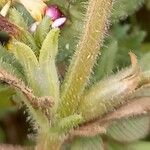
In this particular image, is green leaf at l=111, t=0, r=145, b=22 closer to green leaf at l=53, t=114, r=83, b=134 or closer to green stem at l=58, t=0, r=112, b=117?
green stem at l=58, t=0, r=112, b=117

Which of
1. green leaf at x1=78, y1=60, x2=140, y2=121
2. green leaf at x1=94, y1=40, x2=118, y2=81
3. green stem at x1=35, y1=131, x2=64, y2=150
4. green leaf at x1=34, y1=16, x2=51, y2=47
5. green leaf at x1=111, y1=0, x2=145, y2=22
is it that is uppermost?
green leaf at x1=111, y1=0, x2=145, y2=22

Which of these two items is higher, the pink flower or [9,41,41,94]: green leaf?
the pink flower

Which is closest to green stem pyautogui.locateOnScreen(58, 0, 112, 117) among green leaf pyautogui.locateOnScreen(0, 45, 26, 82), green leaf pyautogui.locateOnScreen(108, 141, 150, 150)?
green leaf pyautogui.locateOnScreen(0, 45, 26, 82)

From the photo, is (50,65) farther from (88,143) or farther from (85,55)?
(88,143)

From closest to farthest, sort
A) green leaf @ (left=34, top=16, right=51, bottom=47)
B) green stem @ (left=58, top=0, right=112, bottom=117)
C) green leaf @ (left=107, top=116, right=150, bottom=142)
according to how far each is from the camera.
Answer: green stem @ (left=58, top=0, right=112, bottom=117) → green leaf @ (left=34, top=16, right=51, bottom=47) → green leaf @ (left=107, top=116, right=150, bottom=142)

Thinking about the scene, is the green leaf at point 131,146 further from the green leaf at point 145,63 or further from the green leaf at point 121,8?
the green leaf at point 121,8

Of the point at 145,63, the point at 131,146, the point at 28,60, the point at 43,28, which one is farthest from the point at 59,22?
the point at 131,146

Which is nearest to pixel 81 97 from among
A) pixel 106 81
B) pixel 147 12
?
pixel 106 81
